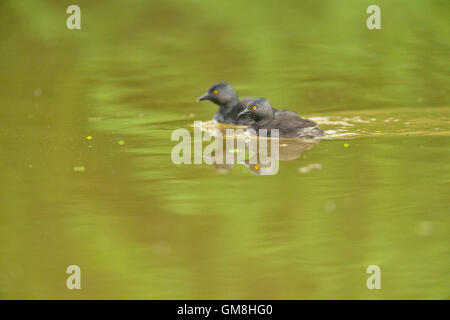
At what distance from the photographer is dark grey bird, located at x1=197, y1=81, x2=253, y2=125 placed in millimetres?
10148

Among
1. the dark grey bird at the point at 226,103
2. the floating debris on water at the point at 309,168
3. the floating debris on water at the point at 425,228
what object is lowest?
the floating debris on water at the point at 425,228

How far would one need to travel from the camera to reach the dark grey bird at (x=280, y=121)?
882cm

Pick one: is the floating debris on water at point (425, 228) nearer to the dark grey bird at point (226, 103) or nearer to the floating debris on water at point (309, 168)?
the floating debris on water at point (309, 168)

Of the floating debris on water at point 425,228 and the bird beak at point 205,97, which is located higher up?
the bird beak at point 205,97

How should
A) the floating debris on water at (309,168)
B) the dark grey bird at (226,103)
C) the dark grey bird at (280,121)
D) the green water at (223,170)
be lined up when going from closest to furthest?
1. the green water at (223,170)
2. the floating debris on water at (309,168)
3. the dark grey bird at (280,121)
4. the dark grey bird at (226,103)

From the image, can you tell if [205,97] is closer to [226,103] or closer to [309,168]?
[226,103]

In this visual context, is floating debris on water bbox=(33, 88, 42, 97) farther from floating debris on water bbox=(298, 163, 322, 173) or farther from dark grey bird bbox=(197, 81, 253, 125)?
floating debris on water bbox=(298, 163, 322, 173)

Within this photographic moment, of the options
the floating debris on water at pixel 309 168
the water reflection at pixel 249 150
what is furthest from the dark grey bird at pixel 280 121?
the floating debris on water at pixel 309 168

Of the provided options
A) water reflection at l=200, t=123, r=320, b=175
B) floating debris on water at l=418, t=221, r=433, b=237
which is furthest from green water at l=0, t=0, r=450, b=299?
water reflection at l=200, t=123, r=320, b=175

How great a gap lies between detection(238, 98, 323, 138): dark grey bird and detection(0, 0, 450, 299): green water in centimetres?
25

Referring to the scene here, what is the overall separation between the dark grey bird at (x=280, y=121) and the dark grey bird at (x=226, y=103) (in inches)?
22.7

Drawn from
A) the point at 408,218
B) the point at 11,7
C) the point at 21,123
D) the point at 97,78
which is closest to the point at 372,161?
the point at 408,218

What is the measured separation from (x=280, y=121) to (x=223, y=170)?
1.62 metres

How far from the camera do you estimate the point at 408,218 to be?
6.16 meters
